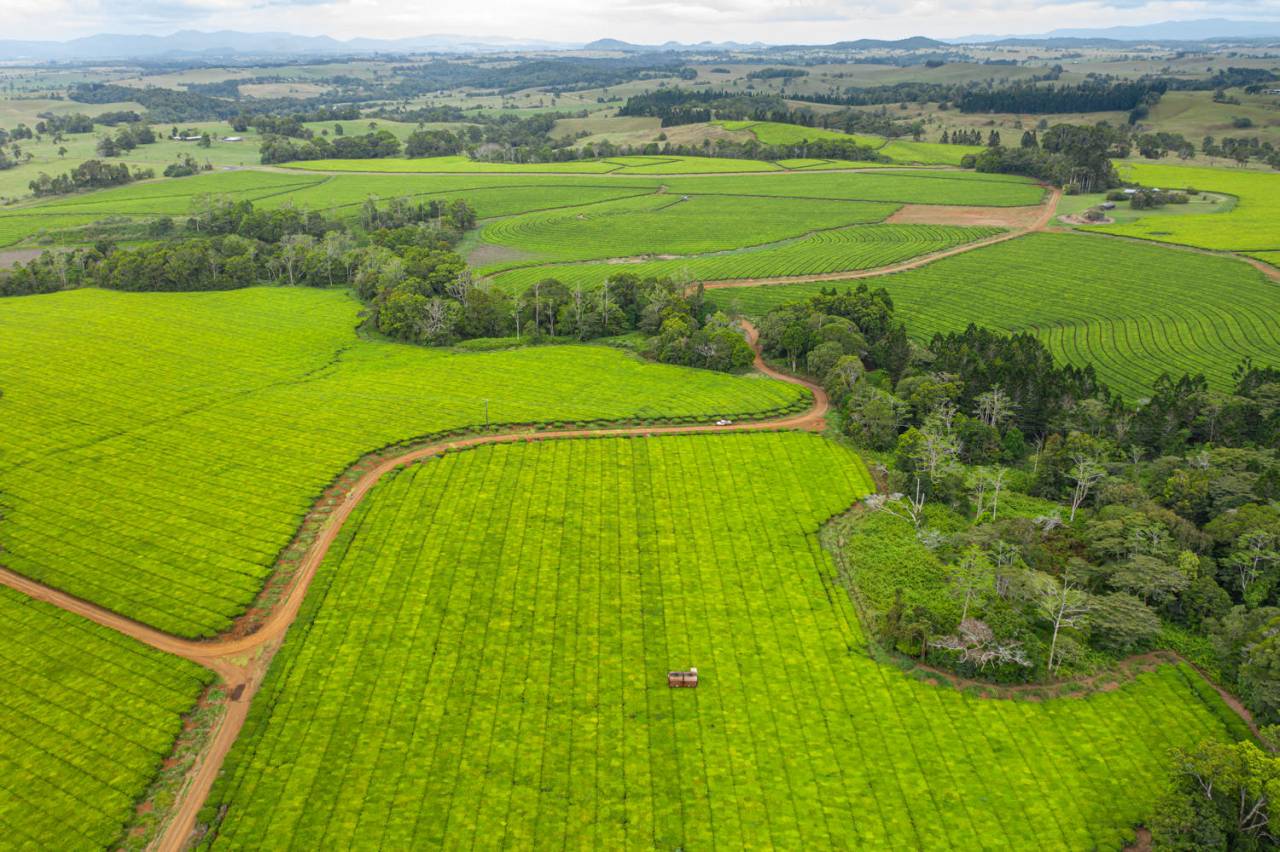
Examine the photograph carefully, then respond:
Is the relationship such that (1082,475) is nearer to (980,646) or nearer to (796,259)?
(980,646)

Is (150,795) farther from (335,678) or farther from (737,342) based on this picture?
(737,342)

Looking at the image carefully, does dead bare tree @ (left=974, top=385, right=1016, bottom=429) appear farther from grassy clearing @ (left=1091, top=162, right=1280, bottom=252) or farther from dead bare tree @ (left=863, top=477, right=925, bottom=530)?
grassy clearing @ (left=1091, top=162, right=1280, bottom=252)

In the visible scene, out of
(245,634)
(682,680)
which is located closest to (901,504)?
(682,680)

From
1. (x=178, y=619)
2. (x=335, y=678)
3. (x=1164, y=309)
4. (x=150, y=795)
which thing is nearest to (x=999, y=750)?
(x=335, y=678)

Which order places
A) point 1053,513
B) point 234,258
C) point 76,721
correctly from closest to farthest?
1. point 76,721
2. point 1053,513
3. point 234,258

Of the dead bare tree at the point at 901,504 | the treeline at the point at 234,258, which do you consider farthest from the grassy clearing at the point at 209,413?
the dead bare tree at the point at 901,504

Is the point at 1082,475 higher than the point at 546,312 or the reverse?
the reverse

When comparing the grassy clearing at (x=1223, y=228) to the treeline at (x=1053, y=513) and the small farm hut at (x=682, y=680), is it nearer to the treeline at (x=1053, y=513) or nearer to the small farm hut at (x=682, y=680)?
the treeline at (x=1053, y=513)

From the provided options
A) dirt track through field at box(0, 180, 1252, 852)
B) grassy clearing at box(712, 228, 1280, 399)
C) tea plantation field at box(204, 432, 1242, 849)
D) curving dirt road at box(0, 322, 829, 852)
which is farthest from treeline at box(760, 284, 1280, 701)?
curving dirt road at box(0, 322, 829, 852)
